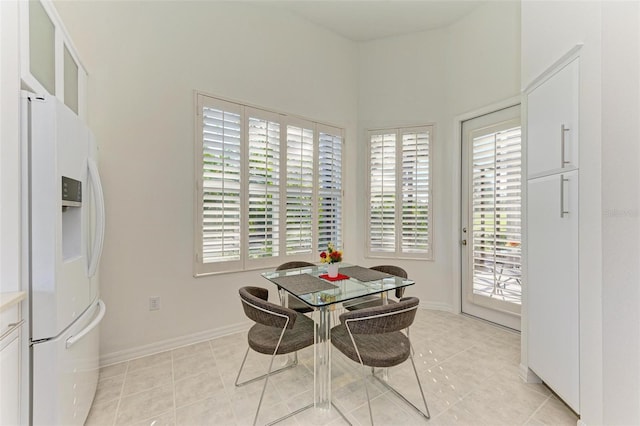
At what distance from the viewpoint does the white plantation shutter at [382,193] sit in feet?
11.8

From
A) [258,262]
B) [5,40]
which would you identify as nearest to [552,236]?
[258,262]

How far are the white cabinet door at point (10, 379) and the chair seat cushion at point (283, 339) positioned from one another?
3.30 ft

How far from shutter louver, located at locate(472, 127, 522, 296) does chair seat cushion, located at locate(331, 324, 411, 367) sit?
1.79 meters

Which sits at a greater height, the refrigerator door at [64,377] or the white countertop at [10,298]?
the white countertop at [10,298]

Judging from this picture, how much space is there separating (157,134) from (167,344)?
1933 mm

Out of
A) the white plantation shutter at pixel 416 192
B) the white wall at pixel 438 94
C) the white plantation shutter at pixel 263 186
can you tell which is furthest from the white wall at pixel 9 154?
the white plantation shutter at pixel 416 192

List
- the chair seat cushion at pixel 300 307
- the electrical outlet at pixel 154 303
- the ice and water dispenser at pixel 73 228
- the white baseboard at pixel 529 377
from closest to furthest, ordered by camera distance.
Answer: the ice and water dispenser at pixel 73 228 → the white baseboard at pixel 529 377 → the chair seat cushion at pixel 300 307 → the electrical outlet at pixel 154 303

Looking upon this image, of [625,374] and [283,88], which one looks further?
[283,88]

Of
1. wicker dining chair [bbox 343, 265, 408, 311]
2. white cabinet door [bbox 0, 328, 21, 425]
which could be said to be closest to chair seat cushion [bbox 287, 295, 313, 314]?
wicker dining chair [bbox 343, 265, 408, 311]

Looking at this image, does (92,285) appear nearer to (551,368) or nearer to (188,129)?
(188,129)

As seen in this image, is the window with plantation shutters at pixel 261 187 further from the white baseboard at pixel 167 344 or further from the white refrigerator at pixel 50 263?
the white refrigerator at pixel 50 263

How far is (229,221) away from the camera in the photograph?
8.91ft

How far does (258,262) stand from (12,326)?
1.95m

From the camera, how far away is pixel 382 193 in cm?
364
